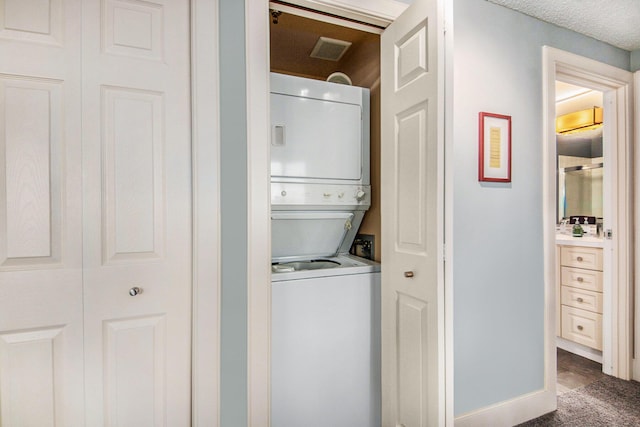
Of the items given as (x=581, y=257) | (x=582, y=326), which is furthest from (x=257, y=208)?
(x=582, y=326)

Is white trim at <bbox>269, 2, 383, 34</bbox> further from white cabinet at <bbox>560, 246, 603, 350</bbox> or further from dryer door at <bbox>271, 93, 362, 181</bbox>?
white cabinet at <bbox>560, 246, 603, 350</bbox>

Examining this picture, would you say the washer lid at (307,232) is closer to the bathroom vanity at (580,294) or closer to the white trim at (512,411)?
the white trim at (512,411)

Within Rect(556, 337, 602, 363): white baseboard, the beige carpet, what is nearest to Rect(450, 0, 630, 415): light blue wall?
the beige carpet

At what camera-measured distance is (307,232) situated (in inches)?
77.3

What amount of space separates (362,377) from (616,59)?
2920 millimetres

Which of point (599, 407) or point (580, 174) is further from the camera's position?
point (580, 174)

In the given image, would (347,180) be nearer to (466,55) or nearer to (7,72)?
(466,55)

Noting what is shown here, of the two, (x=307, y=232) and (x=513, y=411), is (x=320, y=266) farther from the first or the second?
(x=513, y=411)

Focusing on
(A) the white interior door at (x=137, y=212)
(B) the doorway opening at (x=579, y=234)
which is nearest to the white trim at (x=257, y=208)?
(A) the white interior door at (x=137, y=212)

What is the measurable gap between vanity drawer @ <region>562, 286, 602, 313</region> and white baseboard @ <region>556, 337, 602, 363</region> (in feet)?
1.21

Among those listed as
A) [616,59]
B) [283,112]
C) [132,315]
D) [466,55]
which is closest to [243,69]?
[283,112]

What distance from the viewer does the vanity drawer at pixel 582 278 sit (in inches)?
105

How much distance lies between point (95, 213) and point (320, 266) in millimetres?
1249

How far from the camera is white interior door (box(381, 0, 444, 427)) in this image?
1.27 metres
